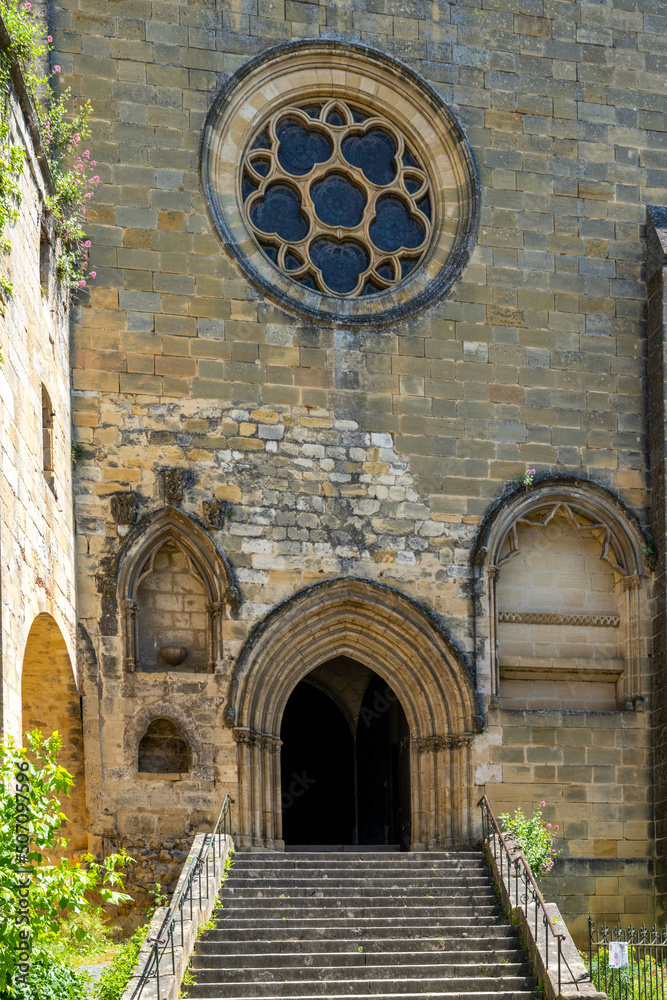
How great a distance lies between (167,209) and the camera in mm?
15609

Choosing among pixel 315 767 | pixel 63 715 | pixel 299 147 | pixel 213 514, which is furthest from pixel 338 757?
pixel 299 147

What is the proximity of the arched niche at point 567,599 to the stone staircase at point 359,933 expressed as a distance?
102 inches

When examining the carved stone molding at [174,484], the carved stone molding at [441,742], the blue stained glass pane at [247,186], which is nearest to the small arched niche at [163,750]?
the carved stone molding at [174,484]

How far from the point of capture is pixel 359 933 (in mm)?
12758

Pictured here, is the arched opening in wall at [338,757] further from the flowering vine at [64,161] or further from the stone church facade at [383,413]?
the flowering vine at [64,161]

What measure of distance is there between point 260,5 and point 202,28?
2.50 feet

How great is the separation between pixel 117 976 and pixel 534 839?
507 centimetres

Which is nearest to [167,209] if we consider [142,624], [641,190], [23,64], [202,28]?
[202,28]

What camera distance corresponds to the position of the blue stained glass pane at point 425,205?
1688cm

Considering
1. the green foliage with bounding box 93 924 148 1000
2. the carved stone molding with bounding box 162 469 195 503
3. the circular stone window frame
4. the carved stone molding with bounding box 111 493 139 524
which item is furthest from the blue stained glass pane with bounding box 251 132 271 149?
the green foliage with bounding box 93 924 148 1000

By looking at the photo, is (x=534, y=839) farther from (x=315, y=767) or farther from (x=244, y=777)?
Answer: (x=315, y=767)

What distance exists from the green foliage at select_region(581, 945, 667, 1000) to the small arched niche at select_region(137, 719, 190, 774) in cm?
443

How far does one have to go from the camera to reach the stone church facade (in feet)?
49.0

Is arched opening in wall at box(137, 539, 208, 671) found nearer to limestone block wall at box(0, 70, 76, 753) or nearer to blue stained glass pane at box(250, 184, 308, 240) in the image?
limestone block wall at box(0, 70, 76, 753)
